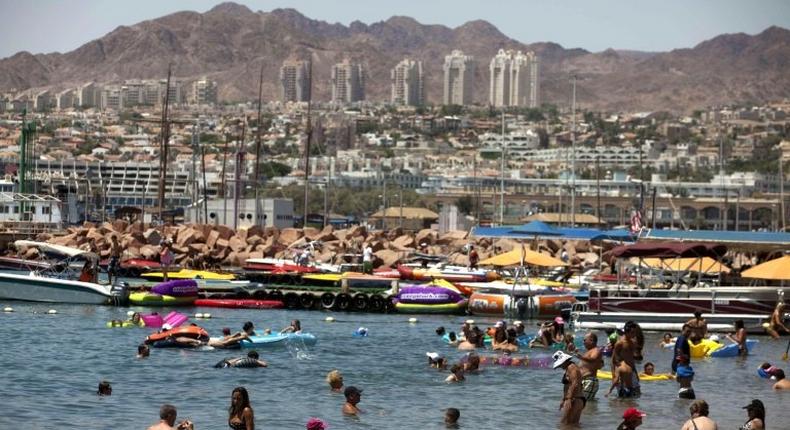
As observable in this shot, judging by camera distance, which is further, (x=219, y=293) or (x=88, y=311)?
(x=219, y=293)

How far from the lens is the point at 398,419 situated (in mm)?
29406

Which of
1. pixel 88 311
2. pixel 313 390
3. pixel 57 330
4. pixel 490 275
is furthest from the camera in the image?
pixel 490 275

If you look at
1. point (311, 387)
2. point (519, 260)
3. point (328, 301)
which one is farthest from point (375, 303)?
point (311, 387)

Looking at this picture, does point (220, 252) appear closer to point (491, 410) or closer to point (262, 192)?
point (491, 410)

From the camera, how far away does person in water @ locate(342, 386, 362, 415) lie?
28.7 m

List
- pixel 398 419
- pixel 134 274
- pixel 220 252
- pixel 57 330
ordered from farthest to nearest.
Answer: pixel 220 252 → pixel 134 274 → pixel 57 330 → pixel 398 419

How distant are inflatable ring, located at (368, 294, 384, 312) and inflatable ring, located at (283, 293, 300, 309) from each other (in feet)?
8.42

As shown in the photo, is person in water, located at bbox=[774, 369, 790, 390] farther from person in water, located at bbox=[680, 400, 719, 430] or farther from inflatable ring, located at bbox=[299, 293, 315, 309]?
inflatable ring, located at bbox=[299, 293, 315, 309]

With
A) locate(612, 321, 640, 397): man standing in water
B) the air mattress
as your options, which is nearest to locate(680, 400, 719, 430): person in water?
locate(612, 321, 640, 397): man standing in water

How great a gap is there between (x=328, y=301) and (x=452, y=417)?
26.3m

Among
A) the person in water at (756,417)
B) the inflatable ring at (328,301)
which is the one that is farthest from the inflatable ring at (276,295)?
the person in water at (756,417)

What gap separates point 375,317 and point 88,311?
8.96m

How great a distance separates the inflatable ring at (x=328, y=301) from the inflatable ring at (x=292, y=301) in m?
0.86

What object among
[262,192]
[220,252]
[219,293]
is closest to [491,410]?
[219,293]
